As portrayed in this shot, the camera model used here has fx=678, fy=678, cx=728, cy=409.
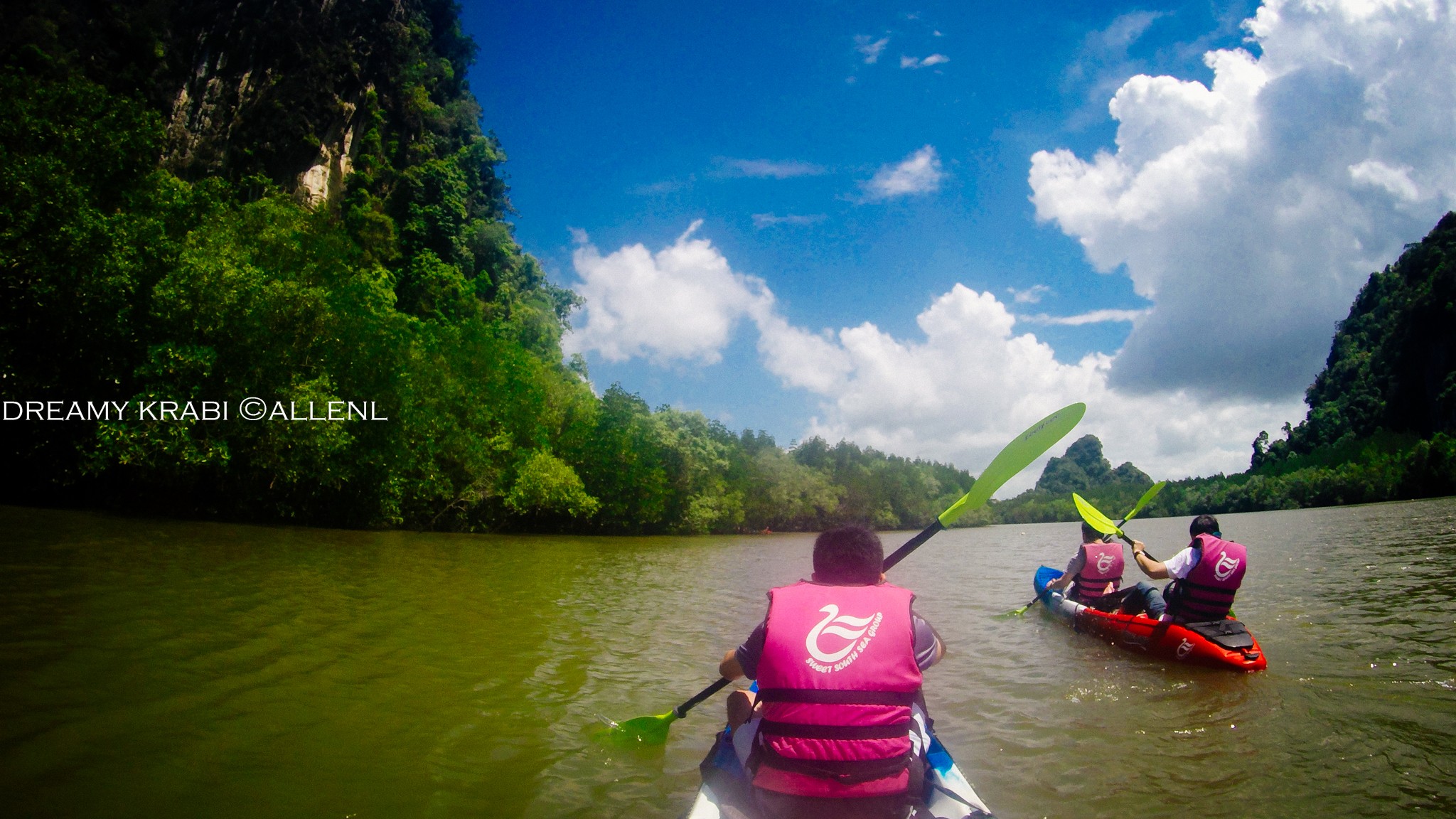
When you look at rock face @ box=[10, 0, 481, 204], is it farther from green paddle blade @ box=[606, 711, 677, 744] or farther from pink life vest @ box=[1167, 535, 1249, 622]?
pink life vest @ box=[1167, 535, 1249, 622]

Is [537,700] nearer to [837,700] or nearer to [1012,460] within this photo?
[837,700]

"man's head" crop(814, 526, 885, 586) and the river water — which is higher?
"man's head" crop(814, 526, 885, 586)

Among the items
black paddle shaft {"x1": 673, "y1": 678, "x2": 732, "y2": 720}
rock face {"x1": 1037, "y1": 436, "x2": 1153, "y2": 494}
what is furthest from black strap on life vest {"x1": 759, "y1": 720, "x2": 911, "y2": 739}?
rock face {"x1": 1037, "y1": 436, "x2": 1153, "y2": 494}

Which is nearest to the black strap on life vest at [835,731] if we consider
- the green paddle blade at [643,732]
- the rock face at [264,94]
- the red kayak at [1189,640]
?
the green paddle blade at [643,732]

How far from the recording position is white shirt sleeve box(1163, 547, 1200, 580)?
7.16m

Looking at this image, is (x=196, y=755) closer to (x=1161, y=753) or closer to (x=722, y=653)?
(x=722, y=653)

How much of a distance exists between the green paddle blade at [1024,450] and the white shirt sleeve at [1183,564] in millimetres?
2987

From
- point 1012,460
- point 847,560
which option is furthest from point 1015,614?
point 847,560

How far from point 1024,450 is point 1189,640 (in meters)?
3.51

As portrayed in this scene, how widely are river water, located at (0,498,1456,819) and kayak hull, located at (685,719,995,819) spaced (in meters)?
1.07

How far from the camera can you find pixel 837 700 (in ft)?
8.72

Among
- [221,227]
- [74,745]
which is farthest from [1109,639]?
[221,227]

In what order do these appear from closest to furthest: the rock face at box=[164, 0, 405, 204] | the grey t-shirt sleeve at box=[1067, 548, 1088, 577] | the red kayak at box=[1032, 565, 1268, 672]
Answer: the red kayak at box=[1032, 565, 1268, 672]
the grey t-shirt sleeve at box=[1067, 548, 1088, 577]
the rock face at box=[164, 0, 405, 204]

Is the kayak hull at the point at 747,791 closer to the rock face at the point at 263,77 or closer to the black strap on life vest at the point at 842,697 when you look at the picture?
the black strap on life vest at the point at 842,697
